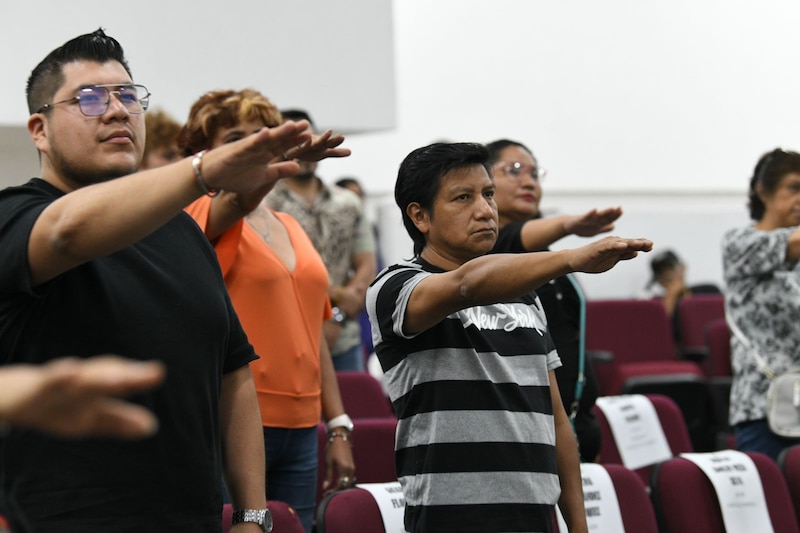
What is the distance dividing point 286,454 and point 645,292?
5.09 metres

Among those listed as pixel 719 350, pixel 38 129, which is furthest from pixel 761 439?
pixel 38 129

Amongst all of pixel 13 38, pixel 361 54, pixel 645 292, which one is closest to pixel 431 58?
pixel 645 292

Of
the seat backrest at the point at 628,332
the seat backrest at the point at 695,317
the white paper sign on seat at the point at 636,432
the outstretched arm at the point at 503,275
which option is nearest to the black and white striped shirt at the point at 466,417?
the outstretched arm at the point at 503,275

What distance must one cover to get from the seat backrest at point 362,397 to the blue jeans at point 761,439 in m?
1.10

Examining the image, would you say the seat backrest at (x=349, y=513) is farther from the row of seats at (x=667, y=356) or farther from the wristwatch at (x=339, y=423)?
the row of seats at (x=667, y=356)

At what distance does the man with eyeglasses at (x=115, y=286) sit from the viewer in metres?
1.33

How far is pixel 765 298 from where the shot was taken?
322 centimetres

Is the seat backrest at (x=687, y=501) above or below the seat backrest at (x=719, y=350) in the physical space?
above

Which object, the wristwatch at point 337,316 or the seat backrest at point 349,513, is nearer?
the seat backrest at point 349,513

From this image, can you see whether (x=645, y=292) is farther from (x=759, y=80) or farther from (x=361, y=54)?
(x=361, y=54)

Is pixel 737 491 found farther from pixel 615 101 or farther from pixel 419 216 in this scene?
pixel 615 101

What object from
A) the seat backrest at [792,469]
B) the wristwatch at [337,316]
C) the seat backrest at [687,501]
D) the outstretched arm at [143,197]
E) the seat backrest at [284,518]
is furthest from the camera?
the wristwatch at [337,316]

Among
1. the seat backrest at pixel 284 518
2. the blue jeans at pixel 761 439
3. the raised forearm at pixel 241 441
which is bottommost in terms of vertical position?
the blue jeans at pixel 761 439

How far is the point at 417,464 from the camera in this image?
1.86 meters
